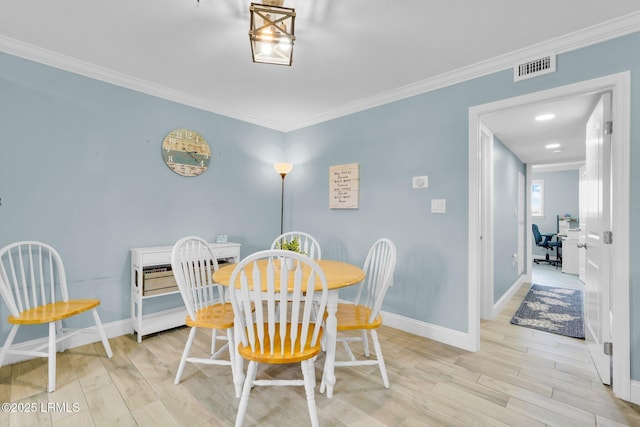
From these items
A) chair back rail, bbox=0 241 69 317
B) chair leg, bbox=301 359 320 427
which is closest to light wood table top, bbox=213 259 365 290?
chair leg, bbox=301 359 320 427

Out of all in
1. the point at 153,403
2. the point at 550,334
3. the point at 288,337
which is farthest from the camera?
the point at 550,334

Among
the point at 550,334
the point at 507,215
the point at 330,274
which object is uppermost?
A: the point at 507,215

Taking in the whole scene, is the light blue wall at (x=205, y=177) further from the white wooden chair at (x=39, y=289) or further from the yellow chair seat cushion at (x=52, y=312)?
the yellow chair seat cushion at (x=52, y=312)

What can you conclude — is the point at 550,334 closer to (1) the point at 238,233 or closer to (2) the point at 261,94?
(1) the point at 238,233

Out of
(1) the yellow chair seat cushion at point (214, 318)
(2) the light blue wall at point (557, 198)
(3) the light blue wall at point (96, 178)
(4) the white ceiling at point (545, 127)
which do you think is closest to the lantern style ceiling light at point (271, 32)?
(1) the yellow chair seat cushion at point (214, 318)

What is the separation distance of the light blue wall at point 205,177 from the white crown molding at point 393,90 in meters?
0.06

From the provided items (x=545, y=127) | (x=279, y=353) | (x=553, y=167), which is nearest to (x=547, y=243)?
(x=553, y=167)

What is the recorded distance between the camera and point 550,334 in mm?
2787

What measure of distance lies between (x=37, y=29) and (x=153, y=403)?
264cm

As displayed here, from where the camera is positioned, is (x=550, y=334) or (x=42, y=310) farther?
Answer: (x=550, y=334)

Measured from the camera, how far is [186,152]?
10.1 ft

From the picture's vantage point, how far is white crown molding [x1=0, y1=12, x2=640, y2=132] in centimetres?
188

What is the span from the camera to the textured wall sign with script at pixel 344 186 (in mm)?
3266

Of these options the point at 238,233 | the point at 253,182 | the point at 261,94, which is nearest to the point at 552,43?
the point at 261,94
